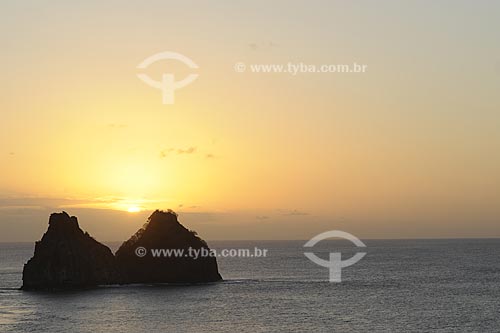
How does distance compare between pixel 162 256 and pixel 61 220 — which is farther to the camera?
pixel 162 256

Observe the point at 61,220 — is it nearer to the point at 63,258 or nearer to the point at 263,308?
the point at 63,258

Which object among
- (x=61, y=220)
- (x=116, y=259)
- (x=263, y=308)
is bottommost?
(x=263, y=308)

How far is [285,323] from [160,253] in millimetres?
64007

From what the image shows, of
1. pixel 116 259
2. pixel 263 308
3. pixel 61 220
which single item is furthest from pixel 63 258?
pixel 263 308

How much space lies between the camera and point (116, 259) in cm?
15625

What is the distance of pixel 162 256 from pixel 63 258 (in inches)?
868

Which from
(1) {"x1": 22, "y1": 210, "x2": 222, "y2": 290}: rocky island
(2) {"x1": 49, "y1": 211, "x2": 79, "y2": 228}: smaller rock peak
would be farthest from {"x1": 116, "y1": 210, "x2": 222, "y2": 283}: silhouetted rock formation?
(2) {"x1": 49, "y1": 211, "x2": 79, "y2": 228}: smaller rock peak

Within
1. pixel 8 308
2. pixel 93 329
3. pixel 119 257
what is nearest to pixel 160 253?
pixel 119 257

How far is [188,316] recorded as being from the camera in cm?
10456

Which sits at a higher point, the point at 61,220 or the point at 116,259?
the point at 61,220

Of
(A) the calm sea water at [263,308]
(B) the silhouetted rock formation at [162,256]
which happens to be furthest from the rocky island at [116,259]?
(A) the calm sea water at [263,308]

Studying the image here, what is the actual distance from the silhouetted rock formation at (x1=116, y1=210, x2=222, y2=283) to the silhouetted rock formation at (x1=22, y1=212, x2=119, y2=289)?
9.25 meters

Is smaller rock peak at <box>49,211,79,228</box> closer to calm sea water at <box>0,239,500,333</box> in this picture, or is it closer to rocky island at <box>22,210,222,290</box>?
rocky island at <box>22,210,222,290</box>

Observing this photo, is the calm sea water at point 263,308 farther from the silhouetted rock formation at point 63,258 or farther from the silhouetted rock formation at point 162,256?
the silhouetted rock formation at point 162,256
